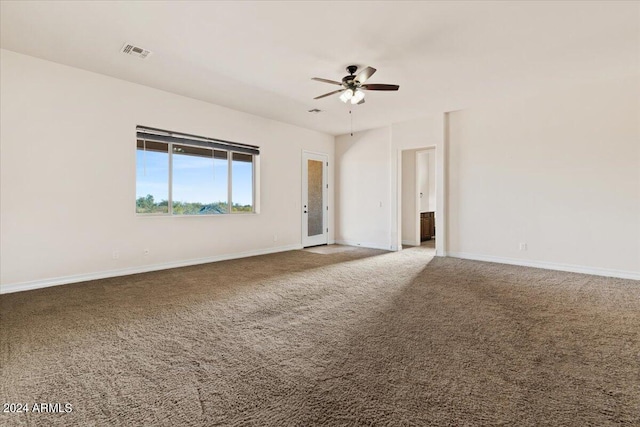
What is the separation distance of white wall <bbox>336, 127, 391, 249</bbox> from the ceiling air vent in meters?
5.08

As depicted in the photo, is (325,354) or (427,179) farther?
(427,179)

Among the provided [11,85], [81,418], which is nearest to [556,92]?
[81,418]

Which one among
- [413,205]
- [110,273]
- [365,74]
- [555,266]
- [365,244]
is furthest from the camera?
[413,205]

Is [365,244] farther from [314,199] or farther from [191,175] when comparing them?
[191,175]

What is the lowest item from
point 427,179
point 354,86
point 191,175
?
point 191,175

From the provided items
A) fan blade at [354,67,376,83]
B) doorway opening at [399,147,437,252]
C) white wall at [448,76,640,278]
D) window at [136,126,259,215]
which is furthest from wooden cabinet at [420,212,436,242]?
fan blade at [354,67,376,83]

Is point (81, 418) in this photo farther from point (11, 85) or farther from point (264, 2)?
point (11, 85)

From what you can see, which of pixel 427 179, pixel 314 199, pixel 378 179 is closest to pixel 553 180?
pixel 378 179

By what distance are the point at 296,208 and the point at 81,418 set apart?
18.9 ft

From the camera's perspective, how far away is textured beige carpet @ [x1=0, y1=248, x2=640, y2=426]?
1.58m

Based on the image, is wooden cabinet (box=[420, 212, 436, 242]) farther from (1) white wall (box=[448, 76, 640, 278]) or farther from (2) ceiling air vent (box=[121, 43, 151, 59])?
(2) ceiling air vent (box=[121, 43, 151, 59])

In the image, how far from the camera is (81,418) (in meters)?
1.52

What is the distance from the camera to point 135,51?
356 centimetres

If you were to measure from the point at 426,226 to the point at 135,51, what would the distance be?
25.3 ft
